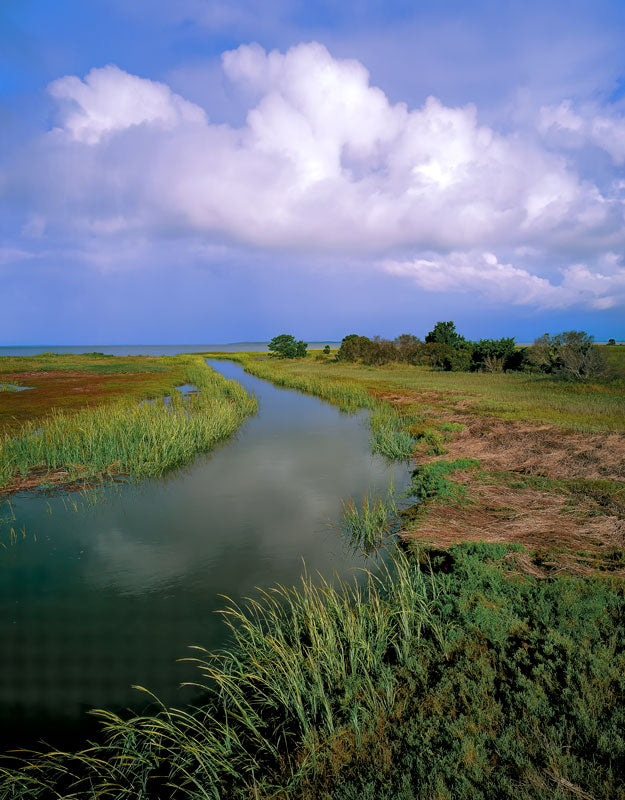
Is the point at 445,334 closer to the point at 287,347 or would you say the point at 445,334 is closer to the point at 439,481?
the point at 287,347

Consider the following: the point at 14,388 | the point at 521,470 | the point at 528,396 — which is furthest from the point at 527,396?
the point at 14,388

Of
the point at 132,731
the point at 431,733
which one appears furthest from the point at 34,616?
the point at 431,733

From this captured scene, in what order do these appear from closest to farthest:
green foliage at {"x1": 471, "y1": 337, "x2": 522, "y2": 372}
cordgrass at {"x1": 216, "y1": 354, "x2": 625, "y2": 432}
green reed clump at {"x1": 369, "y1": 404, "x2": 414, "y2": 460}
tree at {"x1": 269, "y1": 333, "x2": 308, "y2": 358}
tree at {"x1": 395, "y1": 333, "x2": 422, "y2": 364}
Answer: green reed clump at {"x1": 369, "y1": 404, "x2": 414, "y2": 460} < cordgrass at {"x1": 216, "y1": 354, "x2": 625, "y2": 432} < green foliage at {"x1": 471, "y1": 337, "x2": 522, "y2": 372} < tree at {"x1": 395, "y1": 333, "x2": 422, "y2": 364} < tree at {"x1": 269, "y1": 333, "x2": 308, "y2": 358}

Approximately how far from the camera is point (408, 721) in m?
3.73

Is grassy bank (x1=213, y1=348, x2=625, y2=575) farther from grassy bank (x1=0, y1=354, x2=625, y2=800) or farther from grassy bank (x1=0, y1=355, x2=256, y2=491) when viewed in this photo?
grassy bank (x1=0, y1=355, x2=256, y2=491)

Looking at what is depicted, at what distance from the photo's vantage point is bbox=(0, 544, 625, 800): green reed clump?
319 centimetres

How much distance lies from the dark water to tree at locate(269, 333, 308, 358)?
69799 mm

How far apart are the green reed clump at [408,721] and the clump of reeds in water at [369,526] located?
10.4 ft

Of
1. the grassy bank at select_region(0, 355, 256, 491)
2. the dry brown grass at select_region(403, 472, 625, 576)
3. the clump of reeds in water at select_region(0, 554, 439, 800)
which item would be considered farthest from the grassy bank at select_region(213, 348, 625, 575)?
the grassy bank at select_region(0, 355, 256, 491)

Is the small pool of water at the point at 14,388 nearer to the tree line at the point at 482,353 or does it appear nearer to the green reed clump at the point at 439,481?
the green reed clump at the point at 439,481

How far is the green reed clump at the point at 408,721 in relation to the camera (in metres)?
3.19

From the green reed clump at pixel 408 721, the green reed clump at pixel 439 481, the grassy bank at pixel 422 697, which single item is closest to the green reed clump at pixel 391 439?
the green reed clump at pixel 439 481

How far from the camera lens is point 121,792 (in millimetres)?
3656

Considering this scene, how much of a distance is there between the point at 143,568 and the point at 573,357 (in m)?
32.5
